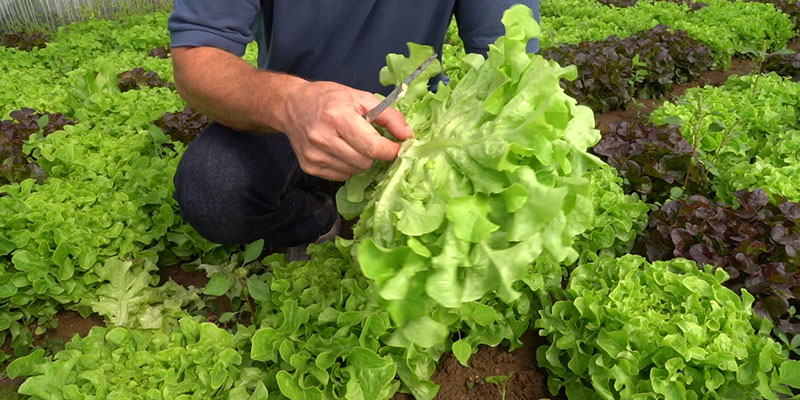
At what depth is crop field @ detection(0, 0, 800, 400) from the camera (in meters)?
1.47

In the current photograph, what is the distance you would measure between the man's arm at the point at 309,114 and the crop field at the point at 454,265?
10cm

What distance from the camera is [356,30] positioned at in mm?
2881

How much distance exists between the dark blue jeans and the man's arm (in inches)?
19.1

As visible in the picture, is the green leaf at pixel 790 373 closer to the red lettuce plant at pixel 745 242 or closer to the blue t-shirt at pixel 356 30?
the red lettuce plant at pixel 745 242

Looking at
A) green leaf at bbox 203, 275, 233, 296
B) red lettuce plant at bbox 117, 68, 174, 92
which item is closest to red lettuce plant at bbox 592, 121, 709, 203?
green leaf at bbox 203, 275, 233, 296

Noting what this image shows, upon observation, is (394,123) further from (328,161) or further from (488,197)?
(488,197)

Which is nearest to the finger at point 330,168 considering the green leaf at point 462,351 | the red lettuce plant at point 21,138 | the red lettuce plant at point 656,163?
the green leaf at point 462,351

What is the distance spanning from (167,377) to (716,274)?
2.20 meters

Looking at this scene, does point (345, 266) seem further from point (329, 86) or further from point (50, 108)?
point (50, 108)

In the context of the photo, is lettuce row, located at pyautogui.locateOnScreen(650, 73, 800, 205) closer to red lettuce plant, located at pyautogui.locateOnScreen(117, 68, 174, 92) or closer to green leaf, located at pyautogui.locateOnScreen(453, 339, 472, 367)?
green leaf, located at pyautogui.locateOnScreen(453, 339, 472, 367)

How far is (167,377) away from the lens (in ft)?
6.88

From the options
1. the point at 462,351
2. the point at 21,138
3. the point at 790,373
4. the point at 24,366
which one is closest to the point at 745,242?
the point at 790,373

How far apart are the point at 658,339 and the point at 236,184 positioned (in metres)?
1.97

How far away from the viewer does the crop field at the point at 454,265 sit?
1469 millimetres
